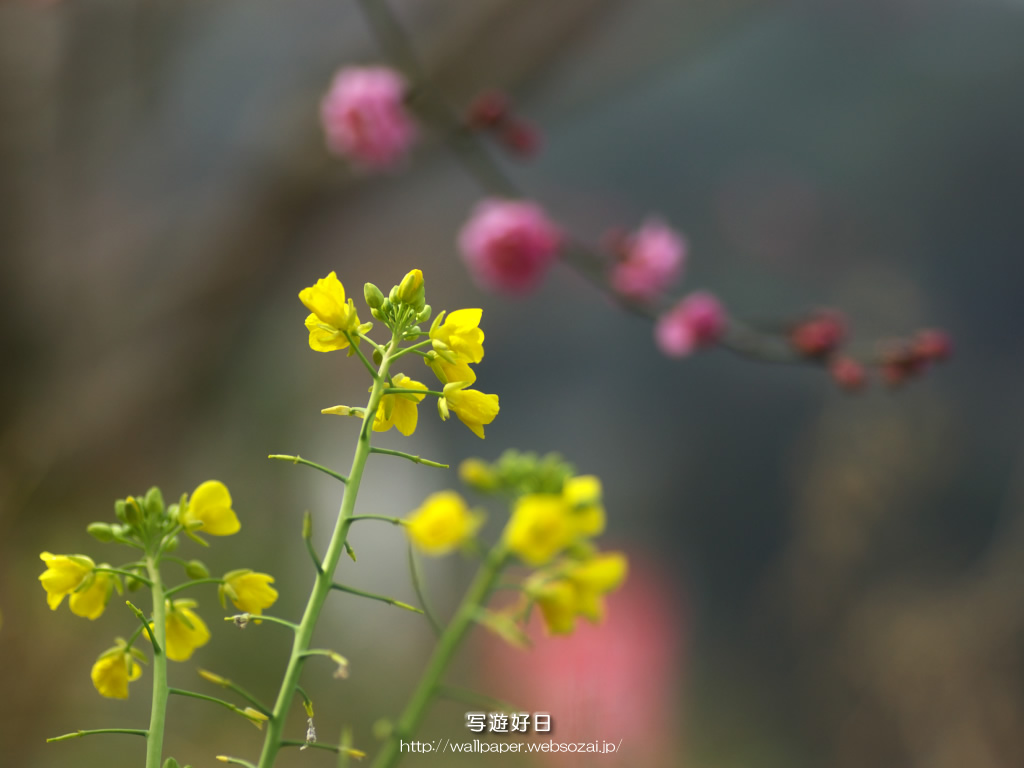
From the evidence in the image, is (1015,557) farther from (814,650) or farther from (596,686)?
(596,686)

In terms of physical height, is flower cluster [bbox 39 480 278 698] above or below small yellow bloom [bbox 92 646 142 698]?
above

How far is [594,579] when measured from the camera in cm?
14

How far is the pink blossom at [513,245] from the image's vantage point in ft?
3.25

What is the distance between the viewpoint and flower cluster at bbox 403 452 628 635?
119 millimetres

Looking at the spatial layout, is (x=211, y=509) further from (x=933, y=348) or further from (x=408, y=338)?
(x=933, y=348)

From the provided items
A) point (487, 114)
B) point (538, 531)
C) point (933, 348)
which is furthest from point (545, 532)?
point (487, 114)

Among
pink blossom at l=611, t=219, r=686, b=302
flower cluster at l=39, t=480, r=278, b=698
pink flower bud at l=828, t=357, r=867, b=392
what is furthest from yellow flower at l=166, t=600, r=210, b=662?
pink blossom at l=611, t=219, r=686, b=302

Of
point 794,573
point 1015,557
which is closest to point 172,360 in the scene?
point 794,573

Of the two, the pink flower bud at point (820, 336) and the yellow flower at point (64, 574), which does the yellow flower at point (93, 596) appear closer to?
the yellow flower at point (64, 574)

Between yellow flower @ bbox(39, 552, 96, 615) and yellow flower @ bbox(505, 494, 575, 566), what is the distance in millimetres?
83

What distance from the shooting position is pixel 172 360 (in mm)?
1389

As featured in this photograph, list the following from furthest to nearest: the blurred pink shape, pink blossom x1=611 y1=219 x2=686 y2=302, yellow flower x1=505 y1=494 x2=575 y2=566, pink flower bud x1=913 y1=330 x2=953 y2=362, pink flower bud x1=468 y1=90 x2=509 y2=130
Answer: the blurred pink shape
pink blossom x1=611 y1=219 x2=686 y2=302
pink flower bud x1=468 y1=90 x2=509 y2=130
pink flower bud x1=913 y1=330 x2=953 y2=362
yellow flower x1=505 y1=494 x2=575 y2=566

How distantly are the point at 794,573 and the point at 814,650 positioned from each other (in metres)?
0.13

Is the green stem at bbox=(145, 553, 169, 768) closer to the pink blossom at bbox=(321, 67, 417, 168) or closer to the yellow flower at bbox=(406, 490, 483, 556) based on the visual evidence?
the yellow flower at bbox=(406, 490, 483, 556)
